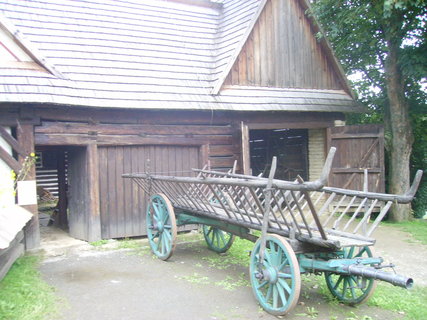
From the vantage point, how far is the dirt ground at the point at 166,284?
4.52 meters

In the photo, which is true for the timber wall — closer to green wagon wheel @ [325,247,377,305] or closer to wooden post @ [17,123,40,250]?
wooden post @ [17,123,40,250]

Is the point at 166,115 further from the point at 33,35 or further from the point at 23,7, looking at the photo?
the point at 23,7

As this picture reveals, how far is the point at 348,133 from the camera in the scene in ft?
34.9

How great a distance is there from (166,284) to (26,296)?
67.0 inches

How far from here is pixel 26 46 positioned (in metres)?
7.70

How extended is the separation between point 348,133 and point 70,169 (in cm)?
682

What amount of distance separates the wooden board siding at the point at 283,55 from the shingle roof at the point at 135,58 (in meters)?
0.28

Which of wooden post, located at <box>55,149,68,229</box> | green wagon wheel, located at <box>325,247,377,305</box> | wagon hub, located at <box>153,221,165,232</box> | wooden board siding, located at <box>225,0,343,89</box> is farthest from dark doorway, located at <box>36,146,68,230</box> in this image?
green wagon wheel, located at <box>325,247,377,305</box>

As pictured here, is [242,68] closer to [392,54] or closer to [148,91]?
[148,91]

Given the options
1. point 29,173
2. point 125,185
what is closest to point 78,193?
point 125,185

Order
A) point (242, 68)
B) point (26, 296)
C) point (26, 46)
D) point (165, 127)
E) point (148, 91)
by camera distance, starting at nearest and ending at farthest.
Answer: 1. point (26, 296)
2. point (26, 46)
3. point (148, 91)
4. point (165, 127)
5. point (242, 68)

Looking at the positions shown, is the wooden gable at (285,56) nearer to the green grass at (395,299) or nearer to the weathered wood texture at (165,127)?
the weathered wood texture at (165,127)

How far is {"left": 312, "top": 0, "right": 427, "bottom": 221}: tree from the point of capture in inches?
377

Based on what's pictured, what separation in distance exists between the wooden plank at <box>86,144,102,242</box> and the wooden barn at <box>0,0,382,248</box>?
0.06 feet
